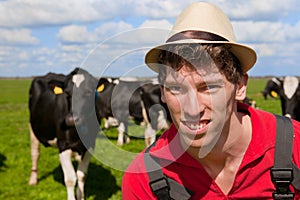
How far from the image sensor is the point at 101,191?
23.9 ft

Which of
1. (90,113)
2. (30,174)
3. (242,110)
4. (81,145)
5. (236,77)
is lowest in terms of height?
(30,174)

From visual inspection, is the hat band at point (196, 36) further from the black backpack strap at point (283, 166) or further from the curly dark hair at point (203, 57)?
the black backpack strap at point (283, 166)

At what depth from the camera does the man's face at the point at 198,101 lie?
1.98 metres

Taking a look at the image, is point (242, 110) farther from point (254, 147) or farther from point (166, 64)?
point (166, 64)

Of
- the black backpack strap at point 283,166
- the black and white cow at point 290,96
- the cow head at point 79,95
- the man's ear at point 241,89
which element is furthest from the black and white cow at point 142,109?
the black backpack strap at point 283,166

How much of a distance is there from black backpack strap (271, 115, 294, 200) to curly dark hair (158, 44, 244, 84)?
1.24ft

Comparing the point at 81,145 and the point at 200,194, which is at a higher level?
the point at 200,194

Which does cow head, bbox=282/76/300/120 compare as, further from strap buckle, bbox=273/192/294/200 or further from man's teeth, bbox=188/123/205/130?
man's teeth, bbox=188/123/205/130

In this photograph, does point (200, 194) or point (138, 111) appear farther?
point (138, 111)

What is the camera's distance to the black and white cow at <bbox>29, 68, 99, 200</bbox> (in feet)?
21.2

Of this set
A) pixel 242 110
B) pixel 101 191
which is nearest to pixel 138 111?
pixel 101 191

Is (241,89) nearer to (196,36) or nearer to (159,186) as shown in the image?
(196,36)

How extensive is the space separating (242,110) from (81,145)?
463cm

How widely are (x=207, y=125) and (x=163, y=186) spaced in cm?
40
